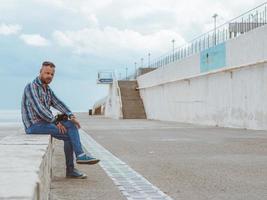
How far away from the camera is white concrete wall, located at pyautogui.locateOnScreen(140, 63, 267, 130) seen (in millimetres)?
24906

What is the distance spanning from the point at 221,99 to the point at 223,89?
0.58m

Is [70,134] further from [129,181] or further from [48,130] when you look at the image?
[129,181]

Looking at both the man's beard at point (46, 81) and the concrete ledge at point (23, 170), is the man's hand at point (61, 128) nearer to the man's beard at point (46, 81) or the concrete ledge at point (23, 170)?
the man's beard at point (46, 81)

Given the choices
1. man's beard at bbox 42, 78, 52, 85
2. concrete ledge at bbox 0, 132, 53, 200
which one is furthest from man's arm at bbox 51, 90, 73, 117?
concrete ledge at bbox 0, 132, 53, 200

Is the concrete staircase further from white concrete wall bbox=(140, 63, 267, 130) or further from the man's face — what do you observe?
the man's face

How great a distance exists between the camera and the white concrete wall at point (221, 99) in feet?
81.7

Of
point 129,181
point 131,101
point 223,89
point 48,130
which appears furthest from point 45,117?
point 131,101

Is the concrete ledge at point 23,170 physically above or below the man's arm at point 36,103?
below

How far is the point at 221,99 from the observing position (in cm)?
3031

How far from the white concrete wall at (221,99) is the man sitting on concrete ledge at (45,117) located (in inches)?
671

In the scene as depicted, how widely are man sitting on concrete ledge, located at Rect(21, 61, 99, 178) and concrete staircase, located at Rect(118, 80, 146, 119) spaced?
43.1m

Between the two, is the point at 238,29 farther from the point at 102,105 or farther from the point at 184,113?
the point at 102,105

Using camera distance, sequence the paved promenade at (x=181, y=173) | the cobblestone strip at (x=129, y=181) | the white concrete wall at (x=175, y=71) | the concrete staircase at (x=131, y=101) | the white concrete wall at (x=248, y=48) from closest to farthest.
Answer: the cobblestone strip at (x=129, y=181) < the paved promenade at (x=181, y=173) < the white concrete wall at (x=248, y=48) < the white concrete wall at (x=175, y=71) < the concrete staircase at (x=131, y=101)

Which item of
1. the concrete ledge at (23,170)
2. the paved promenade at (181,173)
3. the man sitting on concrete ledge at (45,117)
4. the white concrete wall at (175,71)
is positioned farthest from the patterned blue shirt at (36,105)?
the white concrete wall at (175,71)
